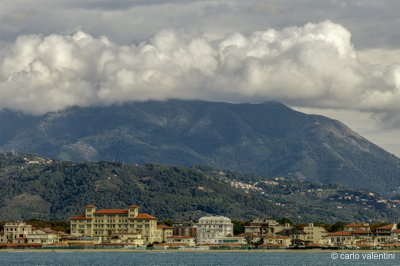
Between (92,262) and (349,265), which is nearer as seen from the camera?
(349,265)

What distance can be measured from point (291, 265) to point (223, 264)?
13.8m

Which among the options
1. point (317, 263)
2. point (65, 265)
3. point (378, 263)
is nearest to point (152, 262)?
point (65, 265)

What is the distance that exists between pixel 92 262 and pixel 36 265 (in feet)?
45.5

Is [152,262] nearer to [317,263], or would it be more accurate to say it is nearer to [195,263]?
[195,263]

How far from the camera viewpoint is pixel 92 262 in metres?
196

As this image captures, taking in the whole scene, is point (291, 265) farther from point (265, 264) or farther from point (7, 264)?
point (7, 264)

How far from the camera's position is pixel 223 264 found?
190 m

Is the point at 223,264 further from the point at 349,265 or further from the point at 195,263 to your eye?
the point at 349,265

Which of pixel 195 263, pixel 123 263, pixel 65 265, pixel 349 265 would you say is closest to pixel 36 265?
pixel 65 265

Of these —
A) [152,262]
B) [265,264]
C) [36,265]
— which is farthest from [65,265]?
[265,264]

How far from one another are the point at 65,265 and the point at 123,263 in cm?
1311

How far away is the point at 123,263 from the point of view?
194m

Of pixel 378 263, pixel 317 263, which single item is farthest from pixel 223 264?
pixel 378 263

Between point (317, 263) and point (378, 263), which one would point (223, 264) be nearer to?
point (317, 263)
